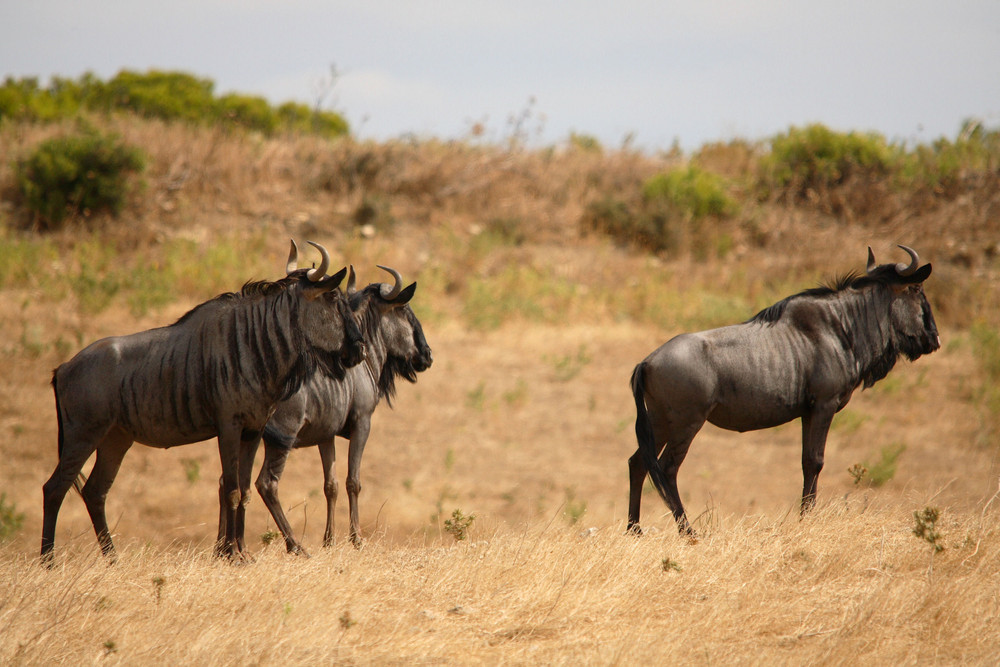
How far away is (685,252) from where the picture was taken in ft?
64.6

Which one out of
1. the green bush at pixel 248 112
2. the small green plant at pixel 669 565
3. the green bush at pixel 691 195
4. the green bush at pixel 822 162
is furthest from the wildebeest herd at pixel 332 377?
the green bush at pixel 248 112

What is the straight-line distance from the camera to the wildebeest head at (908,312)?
726cm

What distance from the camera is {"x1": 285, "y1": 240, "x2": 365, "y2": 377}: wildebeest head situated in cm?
621

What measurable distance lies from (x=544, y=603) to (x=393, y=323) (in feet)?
11.3

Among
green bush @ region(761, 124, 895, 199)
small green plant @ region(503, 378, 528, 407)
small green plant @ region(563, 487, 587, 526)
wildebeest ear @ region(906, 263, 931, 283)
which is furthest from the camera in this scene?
green bush @ region(761, 124, 895, 199)

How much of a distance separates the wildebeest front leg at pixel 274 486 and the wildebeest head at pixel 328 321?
1110 millimetres

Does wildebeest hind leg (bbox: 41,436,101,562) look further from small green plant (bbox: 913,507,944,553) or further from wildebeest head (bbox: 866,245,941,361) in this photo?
wildebeest head (bbox: 866,245,941,361)

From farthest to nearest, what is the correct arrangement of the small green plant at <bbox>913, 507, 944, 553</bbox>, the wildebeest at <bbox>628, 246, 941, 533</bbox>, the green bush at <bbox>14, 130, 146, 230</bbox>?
the green bush at <bbox>14, 130, 146, 230</bbox> < the wildebeest at <bbox>628, 246, 941, 533</bbox> < the small green plant at <bbox>913, 507, 944, 553</bbox>

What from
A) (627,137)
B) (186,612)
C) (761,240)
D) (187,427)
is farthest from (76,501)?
(627,137)

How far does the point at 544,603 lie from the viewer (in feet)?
16.3

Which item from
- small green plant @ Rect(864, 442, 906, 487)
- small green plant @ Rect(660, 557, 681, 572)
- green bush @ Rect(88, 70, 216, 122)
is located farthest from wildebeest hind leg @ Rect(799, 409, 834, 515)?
green bush @ Rect(88, 70, 216, 122)

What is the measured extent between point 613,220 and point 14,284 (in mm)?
12089

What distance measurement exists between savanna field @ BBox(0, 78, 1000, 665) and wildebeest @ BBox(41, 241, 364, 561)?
76 centimetres

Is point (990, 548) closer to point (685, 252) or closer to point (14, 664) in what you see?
point (14, 664)
